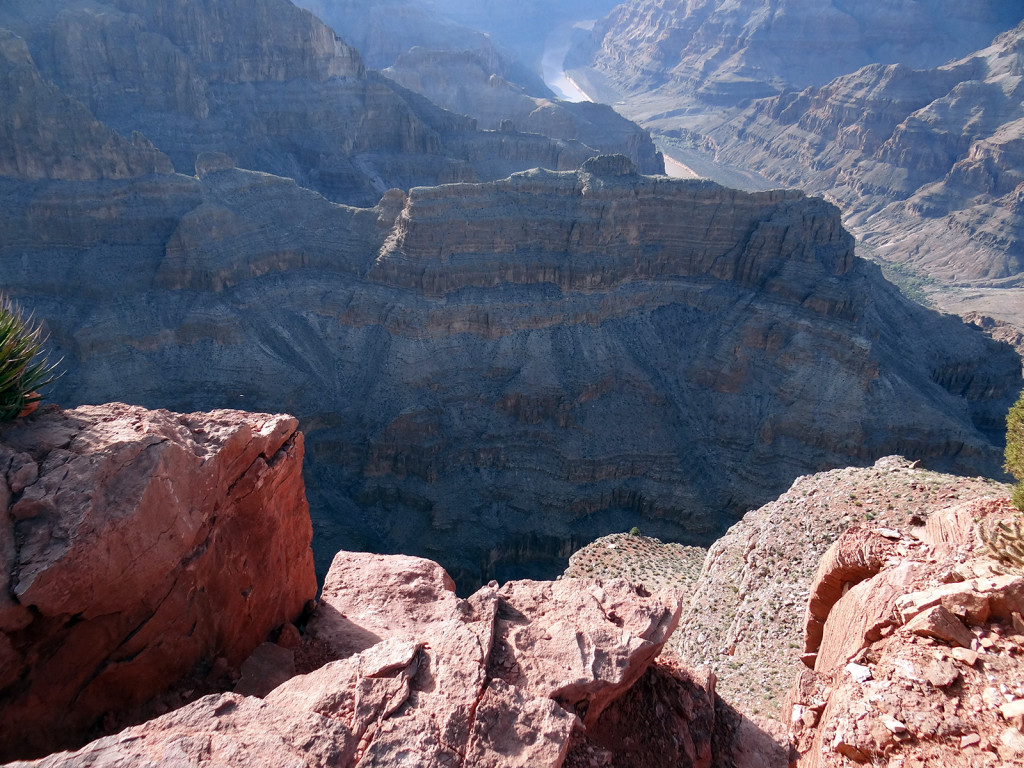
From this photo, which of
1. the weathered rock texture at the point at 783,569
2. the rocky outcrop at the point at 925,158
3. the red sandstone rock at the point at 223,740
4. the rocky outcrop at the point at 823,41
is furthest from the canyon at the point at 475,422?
the rocky outcrop at the point at 823,41

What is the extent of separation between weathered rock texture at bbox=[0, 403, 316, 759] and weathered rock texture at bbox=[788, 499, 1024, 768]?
10.6 m

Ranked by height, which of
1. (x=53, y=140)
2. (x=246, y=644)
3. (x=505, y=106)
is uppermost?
(x=505, y=106)

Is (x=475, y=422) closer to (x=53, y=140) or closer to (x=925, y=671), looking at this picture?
(x=53, y=140)

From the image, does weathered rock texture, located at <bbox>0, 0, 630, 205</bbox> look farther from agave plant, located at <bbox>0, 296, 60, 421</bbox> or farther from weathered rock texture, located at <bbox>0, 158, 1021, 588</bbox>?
agave plant, located at <bbox>0, 296, 60, 421</bbox>

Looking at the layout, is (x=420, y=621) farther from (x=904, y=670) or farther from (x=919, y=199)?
(x=919, y=199)

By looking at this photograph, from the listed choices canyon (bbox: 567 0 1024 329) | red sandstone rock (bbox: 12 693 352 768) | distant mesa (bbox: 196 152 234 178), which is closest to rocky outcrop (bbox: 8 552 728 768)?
red sandstone rock (bbox: 12 693 352 768)

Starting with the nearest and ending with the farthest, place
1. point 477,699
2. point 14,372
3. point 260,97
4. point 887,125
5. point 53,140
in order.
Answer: point 477,699, point 14,372, point 53,140, point 260,97, point 887,125

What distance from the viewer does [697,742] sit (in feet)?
41.2

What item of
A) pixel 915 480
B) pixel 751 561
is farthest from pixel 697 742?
pixel 915 480

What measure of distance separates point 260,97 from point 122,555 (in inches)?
3424

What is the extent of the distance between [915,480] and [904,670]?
17.5 metres

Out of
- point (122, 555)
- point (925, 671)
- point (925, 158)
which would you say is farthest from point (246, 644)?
point (925, 158)

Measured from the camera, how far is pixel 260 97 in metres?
85.8

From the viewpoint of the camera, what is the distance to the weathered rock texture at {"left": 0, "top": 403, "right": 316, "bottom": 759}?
33.5ft
